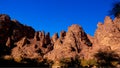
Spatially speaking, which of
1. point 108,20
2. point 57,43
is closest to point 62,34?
point 57,43

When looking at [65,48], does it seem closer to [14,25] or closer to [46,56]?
[46,56]

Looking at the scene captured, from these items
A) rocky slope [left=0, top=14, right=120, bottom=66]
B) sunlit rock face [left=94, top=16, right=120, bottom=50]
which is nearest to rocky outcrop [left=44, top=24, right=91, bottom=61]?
rocky slope [left=0, top=14, right=120, bottom=66]

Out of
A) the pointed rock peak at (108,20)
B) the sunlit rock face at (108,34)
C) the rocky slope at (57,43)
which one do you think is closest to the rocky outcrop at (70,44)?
the rocky slope at (57,43)

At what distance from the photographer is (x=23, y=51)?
135m

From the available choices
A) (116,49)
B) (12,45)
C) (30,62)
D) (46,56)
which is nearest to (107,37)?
(116,49)

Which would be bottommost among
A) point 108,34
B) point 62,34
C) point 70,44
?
point 70,44

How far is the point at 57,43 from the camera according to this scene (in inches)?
5408

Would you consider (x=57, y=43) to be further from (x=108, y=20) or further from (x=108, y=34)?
(x=108, y=20)

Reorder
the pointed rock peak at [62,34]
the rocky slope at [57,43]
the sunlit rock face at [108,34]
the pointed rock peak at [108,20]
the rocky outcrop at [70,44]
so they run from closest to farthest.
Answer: the rocky slope at [57,43]
the rocky outcrop at [70,44]
the sunlit rock face at [108,34]
the pointed rock peak at [108,20]
the pointed rock peak at [62,34]

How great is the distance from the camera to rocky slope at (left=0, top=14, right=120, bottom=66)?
413 ft

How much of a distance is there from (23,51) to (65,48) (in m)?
24.4

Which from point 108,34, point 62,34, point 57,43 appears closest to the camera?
point 108,34

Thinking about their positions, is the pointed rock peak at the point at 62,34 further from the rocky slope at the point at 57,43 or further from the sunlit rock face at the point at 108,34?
the sunlit rock face at the point at 108,34

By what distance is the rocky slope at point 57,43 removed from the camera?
126 m
